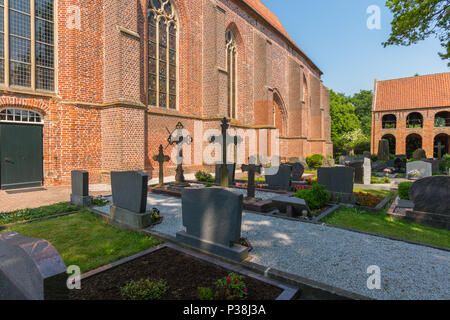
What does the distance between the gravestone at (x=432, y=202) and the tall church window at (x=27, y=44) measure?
13.4 m

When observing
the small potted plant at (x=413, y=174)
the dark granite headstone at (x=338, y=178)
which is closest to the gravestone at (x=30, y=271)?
the dark granite headstone at (x=338, y=178)

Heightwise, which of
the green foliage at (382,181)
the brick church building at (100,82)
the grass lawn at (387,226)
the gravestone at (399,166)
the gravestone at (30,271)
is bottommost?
the grass lawn at (387,226)

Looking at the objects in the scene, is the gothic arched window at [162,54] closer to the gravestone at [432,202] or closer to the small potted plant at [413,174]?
the gravestone at [432,202]

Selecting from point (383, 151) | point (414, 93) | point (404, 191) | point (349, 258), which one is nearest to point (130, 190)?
point (349, 258)

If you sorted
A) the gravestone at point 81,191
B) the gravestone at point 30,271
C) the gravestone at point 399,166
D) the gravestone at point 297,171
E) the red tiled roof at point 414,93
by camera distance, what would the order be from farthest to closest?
the red tiled roof at point 414,93, the gravestone at point 399,166, the gravestone at point 297,171, the gravestone at point 81,191, the gravestone at point 30,271

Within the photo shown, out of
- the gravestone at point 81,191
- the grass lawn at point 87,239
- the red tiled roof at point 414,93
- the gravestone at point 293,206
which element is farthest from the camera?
the red tiled roof at point 414,93

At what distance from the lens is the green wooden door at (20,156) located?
9375 mm

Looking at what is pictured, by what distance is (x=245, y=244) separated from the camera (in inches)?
156

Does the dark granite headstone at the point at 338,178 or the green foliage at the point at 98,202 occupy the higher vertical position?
the dark granite headstone at the point at 338,178

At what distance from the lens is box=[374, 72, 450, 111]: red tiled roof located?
30.7 m

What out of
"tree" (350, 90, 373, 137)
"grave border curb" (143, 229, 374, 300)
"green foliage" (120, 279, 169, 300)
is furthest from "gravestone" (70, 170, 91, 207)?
"tree" (350, 90, 373, 137)

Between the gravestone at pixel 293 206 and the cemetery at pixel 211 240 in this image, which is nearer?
the cemetery at pixel 211 240
